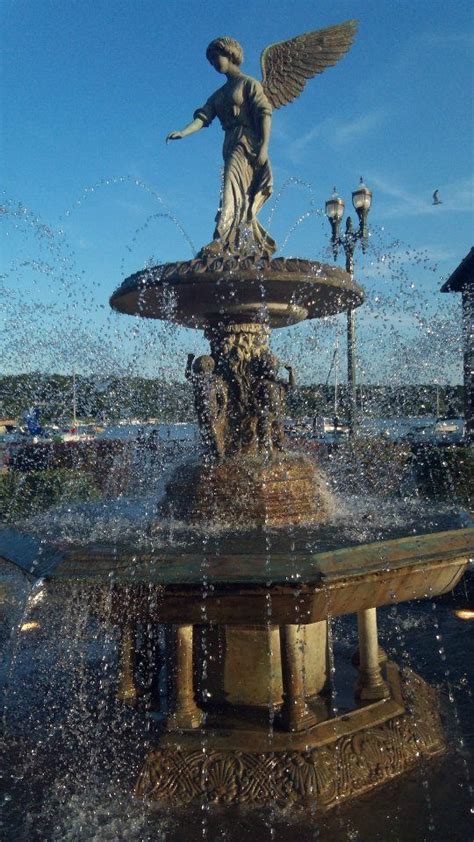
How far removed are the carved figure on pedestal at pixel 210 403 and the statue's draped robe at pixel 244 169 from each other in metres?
1.27

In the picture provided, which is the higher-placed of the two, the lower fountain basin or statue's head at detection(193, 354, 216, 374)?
statue's head at detection(193, 354, 216, 374)

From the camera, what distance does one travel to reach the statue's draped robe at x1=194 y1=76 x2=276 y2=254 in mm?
5820

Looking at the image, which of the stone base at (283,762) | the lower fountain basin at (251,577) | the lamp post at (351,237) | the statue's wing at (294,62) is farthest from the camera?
the lamp post at (351,237)

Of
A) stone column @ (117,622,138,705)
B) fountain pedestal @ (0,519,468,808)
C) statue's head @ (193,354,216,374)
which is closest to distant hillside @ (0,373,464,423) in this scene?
statue's head @ (193,354,216,374)

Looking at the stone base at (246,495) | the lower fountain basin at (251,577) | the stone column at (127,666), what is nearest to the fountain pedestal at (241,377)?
the stone base at (246,495)

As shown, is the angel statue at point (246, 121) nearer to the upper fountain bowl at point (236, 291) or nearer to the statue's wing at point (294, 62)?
the statue's wing at point (294, 62)

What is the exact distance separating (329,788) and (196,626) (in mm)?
1267

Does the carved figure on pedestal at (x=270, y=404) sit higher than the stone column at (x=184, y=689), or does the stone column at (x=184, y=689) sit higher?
the carved figure on pedestal at (x=270, y=404)

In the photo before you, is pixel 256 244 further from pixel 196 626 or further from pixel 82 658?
pixel 82 658

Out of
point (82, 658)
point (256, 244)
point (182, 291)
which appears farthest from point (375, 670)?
point (256, 244)

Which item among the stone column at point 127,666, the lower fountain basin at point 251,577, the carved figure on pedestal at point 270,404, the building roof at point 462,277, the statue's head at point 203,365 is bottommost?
the stone column at point 127,666

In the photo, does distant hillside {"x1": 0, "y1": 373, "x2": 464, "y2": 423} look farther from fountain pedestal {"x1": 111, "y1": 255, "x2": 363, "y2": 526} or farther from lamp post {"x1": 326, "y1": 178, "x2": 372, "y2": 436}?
fountain pedestal {"x1": 111, "y1": 255, "x2": 363, "y2": 526}

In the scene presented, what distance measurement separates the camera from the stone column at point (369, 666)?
4391 millimetres

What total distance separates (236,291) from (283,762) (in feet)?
10.4
